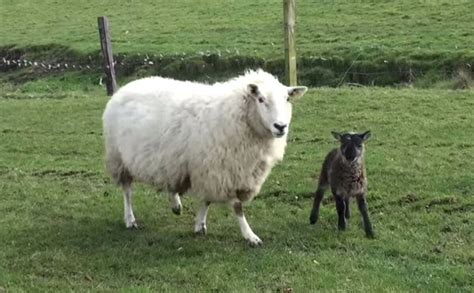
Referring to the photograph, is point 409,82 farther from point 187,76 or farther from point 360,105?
point 187,76

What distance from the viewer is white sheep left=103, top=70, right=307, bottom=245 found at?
8.69 meters

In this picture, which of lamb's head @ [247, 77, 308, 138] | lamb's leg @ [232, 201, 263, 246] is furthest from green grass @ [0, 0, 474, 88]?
lamb's leg @ [232, 201, 263, 246]

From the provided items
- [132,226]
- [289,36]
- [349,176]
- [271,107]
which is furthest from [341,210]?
[289,36]

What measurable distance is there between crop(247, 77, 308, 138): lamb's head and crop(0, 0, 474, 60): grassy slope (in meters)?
13.9

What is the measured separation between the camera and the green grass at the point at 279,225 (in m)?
7.48

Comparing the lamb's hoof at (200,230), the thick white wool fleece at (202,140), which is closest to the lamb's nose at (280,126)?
the thick white wool fleece at (202,140)

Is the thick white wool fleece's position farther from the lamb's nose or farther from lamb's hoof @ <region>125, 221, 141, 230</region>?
lamb's hoof @ <region>125, 221, 141, 230</region>

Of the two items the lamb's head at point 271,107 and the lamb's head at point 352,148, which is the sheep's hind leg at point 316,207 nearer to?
the lamb's head at point 352,148

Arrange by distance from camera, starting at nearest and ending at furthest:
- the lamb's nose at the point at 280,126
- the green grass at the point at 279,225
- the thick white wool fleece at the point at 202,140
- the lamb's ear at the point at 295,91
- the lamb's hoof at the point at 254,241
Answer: the green grass at the point at 279,225
the lamb's nose at the point at 280,126
the lamb's hoof at the point at 254,241
the thick white wool fleece at the point at 202,140
the lamb's ear at the point at 295,91

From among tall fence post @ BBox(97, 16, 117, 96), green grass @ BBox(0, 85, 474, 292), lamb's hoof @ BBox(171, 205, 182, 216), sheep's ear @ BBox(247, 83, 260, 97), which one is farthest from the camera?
tall fence post @ BBox(97, 16, 117, 96)

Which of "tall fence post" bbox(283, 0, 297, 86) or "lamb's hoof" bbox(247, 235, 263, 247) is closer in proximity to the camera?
"lamb's hoof" bbox(247, 235, 263, 247)

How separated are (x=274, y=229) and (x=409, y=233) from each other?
5.51 ft

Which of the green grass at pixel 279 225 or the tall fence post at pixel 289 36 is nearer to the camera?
the green grass at pixel 279 225

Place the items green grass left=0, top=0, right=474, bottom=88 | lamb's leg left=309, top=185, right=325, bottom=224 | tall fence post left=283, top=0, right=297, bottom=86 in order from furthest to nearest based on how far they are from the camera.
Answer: green grass left=0, top=0, right=474, bottom=88 → tall fence post left=283, top=0, right=297, bottom=86 → lamb's leg left=309, top=185, right=325, bottom=224
